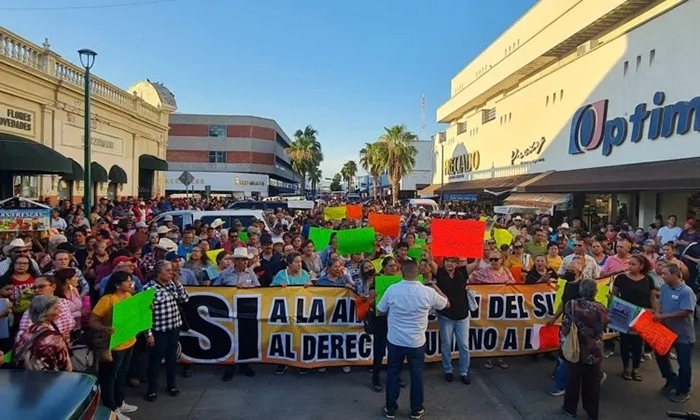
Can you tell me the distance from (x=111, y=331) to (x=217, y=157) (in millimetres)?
65497

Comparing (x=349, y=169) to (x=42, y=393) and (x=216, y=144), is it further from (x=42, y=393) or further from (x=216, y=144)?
(x=42, y=393)

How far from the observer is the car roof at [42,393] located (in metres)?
3.11

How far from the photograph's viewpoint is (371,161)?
6981cm

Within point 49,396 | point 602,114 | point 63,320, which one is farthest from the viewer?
point 602,114

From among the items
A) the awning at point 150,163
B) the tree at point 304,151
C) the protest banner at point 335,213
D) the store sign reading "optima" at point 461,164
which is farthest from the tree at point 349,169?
the protest banner at point 335,213

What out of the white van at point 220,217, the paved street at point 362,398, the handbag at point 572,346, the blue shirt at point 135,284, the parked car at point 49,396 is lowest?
the paved street at point 362,398

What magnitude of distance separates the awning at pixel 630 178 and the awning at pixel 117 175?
64.2ft

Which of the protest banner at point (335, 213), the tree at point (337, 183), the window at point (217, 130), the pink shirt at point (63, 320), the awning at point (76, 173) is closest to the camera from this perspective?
the pink shirt at point (63, 320)

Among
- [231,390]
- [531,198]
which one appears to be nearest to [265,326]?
[231,390]

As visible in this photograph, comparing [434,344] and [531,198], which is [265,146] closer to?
[531,198]

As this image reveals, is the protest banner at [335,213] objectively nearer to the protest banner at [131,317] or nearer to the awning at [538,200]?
the awning at [538,200]

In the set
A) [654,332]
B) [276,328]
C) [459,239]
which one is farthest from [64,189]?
[654,332]

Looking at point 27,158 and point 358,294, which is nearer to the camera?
point 358,294

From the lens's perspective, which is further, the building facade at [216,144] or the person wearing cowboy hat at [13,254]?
the building facade at [216,144]
